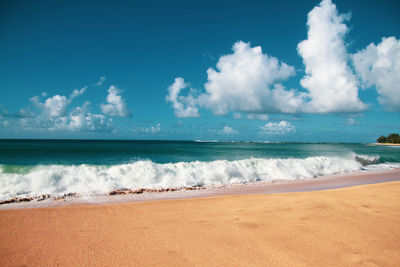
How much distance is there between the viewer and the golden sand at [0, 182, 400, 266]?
313 cm

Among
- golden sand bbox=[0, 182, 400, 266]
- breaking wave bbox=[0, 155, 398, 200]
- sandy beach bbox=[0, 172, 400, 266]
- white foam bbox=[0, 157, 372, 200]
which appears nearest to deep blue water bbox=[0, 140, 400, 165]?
breaking wave bbox=[0, 155, 398, 200]

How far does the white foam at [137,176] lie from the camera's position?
8.29 meters

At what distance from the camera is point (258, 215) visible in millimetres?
4980

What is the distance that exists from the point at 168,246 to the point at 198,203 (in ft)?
9.16

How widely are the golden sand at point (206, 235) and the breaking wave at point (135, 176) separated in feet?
10.8

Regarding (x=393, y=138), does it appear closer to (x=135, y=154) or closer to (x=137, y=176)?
(x=135, y=154)

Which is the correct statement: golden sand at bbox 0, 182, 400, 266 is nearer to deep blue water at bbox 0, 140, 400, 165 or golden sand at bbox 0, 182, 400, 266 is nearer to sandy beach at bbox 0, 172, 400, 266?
sandy beach at bbox 0, 172, 400, 266

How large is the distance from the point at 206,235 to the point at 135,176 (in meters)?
7.25

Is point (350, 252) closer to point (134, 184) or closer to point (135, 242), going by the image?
point (135, 242)

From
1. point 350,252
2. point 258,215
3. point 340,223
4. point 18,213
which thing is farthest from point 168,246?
point 18,213

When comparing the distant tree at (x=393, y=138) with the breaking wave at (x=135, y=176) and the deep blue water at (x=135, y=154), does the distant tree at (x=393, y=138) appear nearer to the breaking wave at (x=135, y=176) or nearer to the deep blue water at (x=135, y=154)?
the deep blue water at (x=135, y=154)

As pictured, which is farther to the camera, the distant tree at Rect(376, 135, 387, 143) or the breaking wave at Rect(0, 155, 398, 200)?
the distant tree at Rect(376, 135, 387, 143)

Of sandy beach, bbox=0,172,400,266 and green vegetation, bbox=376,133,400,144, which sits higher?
green vegetation, bbox=376,133,400,144

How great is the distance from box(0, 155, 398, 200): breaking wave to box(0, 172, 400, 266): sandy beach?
3.35 m
